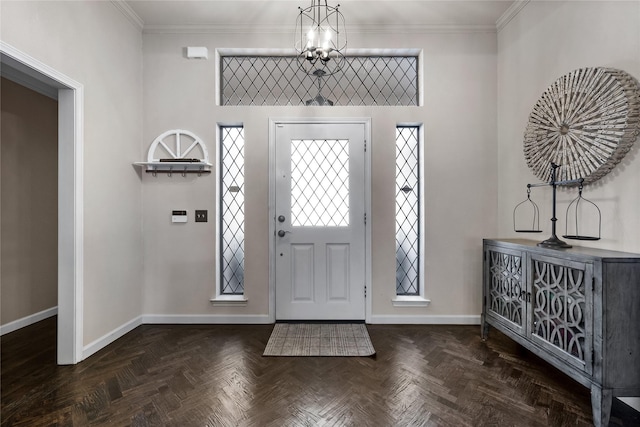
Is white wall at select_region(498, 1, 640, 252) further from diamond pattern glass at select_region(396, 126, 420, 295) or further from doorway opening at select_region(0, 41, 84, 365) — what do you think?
doorway opening at select_region(0, 41, 84, 365)

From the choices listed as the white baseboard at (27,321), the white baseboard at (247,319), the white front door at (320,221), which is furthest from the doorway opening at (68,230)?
the white front door at (320,221)

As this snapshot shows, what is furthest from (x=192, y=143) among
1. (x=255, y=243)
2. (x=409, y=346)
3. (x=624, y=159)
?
(x=624, y=159)

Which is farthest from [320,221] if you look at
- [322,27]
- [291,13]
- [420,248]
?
[291,13]

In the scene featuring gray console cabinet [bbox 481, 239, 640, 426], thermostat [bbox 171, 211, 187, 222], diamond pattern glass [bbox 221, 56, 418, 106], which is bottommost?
gray console cabinet [bbox 481, 239, 640, 426]

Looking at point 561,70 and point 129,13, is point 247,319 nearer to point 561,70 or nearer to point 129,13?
point 129,13

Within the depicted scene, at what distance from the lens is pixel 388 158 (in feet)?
9.91

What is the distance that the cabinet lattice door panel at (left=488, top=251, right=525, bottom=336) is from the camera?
2.19 metres

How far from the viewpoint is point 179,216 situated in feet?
9.92

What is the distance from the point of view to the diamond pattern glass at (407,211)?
10.3 feet

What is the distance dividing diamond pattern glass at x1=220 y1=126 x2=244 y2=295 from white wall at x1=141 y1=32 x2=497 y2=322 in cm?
15

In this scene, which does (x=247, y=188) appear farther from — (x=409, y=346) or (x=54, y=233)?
(x=54, y=233)

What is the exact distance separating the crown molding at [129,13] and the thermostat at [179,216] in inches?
78.7

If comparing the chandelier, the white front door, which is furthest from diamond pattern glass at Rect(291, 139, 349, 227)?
the chandelier

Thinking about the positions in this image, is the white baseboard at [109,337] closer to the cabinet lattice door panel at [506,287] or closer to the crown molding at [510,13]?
the cabinet lattice door panel at [506,287]
